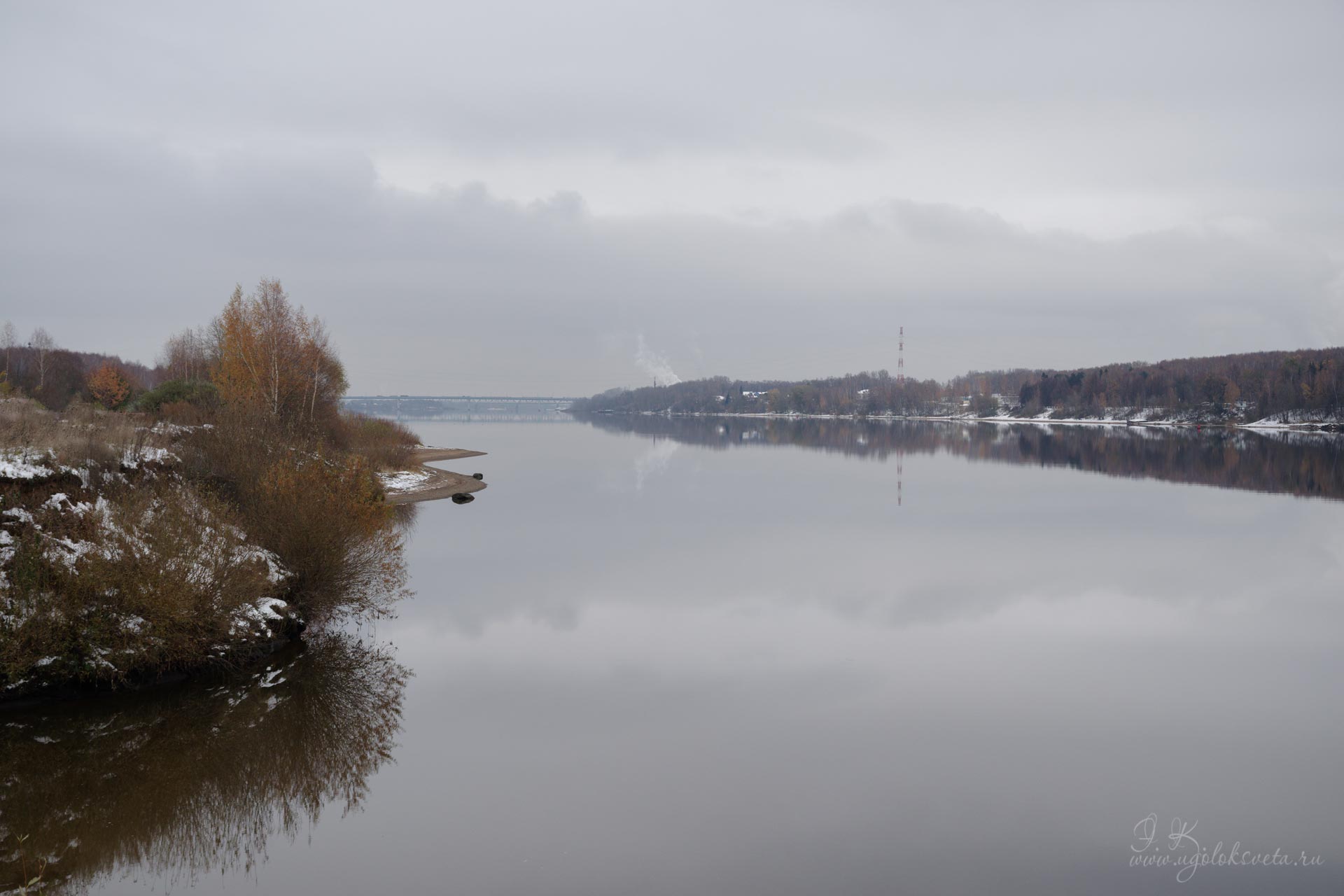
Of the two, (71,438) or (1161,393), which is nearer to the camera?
(71,438)

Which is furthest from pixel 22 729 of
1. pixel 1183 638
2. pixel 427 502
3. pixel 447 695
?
pixel 427 502

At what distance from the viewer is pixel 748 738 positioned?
10.9m

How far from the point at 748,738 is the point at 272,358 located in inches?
1277

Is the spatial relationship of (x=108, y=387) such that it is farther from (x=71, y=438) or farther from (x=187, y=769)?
(x=187, y=769)

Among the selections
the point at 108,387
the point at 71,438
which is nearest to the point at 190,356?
the point at 108,387

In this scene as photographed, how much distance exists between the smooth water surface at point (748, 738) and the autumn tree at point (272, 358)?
56.2ft

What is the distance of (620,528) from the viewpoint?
28406 millimetres

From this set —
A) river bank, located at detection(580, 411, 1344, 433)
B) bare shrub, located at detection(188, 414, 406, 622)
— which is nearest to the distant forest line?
river bank, located at detection(580, 411, 1344, 433)

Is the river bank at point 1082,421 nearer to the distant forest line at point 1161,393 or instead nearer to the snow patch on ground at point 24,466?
the distant forest line at point 1161,393

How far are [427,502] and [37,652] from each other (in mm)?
23375

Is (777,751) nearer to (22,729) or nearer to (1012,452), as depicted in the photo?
(22,729)

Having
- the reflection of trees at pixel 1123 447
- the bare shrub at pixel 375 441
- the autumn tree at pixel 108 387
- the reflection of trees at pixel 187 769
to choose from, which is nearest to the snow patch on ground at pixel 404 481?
the bare shrub at pixel 375 441

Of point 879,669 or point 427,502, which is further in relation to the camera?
point 427,502

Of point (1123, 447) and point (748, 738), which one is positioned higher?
point (1123, 447)
